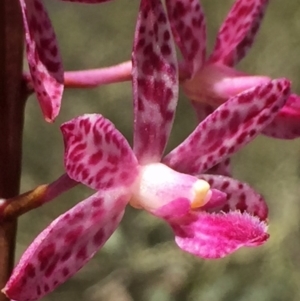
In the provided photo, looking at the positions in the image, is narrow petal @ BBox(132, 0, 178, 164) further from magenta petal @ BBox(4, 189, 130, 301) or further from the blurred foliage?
the blurred foliage

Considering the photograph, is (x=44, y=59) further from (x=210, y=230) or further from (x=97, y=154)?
(x=210, y=230)

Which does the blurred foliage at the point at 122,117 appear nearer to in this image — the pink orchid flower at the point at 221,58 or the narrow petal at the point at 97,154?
the pink orchid flower at the point at 221,58

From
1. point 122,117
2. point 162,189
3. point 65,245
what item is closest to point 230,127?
point 162,189

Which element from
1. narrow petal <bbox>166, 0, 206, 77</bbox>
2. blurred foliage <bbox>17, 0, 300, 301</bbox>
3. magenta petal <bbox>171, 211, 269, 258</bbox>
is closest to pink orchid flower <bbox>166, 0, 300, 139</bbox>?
narrow petal <bbox>166, 0, 206, 77</bbox>

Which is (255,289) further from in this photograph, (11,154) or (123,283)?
(11,154)

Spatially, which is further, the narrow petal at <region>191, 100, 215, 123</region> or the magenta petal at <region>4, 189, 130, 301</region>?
the narrow petal at <region>191, 100, 215, 123</region>

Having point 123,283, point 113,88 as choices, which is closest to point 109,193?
point 123,283
